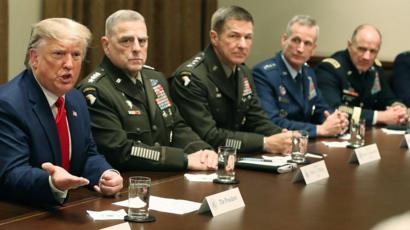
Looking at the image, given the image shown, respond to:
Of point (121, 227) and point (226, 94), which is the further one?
point (226, 94)

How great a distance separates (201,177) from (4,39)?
6.91 ft

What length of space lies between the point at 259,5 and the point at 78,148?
4559mm

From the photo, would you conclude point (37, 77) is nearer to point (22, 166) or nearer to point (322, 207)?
point (22, 166)

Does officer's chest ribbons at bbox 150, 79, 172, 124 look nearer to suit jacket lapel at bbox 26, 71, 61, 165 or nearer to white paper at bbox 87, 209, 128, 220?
suit jacket lapel at bbox 26, 71, 61, 165

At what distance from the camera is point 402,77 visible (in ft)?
20.7

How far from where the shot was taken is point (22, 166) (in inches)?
104

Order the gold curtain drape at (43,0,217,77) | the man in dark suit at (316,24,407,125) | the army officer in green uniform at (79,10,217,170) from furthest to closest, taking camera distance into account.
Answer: the man in dark suit at (316,24,407,125)
the gold curtain drape at (43,0,217,77)
the army officer in green uniform at (79,10,217,170)

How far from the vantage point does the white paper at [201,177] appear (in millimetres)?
3082

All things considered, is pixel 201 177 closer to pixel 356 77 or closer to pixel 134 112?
pixel 134 112

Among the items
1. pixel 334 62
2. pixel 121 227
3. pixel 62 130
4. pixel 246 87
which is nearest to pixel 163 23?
pixel 334 62

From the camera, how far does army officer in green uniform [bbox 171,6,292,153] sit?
4059 millimetres

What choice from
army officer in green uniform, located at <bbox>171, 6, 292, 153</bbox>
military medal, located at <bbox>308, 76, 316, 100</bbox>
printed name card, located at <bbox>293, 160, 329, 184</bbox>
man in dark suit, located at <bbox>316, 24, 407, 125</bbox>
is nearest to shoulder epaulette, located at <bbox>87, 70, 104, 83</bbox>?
army officer in green uniform, located at <bbox>171, 6, 292, 153</bbox>

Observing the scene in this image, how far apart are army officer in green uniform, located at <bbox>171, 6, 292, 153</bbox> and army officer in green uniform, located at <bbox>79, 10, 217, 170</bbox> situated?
217 millimetres

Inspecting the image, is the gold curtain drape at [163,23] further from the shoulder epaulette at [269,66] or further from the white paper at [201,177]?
the white paper at [201,177]
